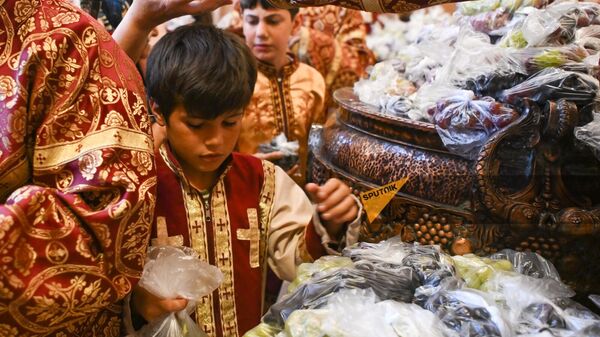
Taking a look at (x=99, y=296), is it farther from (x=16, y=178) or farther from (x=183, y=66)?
(x=183, y=66)

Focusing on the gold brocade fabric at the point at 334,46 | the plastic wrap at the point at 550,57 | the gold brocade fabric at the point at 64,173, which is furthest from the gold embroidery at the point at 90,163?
the gold brocade fabric at the point at 334,46

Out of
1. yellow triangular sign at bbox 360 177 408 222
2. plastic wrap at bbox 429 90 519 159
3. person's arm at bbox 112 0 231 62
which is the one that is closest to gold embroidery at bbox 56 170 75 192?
person's arm at bbox 112 0 231 62

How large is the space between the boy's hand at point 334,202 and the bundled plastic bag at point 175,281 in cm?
26

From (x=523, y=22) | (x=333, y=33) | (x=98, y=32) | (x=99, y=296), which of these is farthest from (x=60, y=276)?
(x=333, y=33)

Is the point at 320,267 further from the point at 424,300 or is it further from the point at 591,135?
the point at 591,135

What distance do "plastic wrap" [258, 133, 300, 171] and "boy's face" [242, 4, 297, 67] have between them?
1.30ft

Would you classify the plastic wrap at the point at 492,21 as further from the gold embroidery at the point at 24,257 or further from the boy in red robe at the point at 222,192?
the gold embroidery at the point at 24,257

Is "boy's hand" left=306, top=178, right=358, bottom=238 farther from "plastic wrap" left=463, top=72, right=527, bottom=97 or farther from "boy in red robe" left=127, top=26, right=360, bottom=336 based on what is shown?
"plastic wrap" left=463, top=72, right=527, bottom=97

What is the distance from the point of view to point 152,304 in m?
1.24

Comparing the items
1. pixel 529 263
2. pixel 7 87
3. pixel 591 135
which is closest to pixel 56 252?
pixel 7 87

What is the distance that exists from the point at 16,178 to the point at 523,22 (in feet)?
4.56

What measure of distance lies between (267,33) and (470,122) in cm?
158

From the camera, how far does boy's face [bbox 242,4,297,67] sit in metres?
2.93

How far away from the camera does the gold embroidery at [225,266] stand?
154 cm
